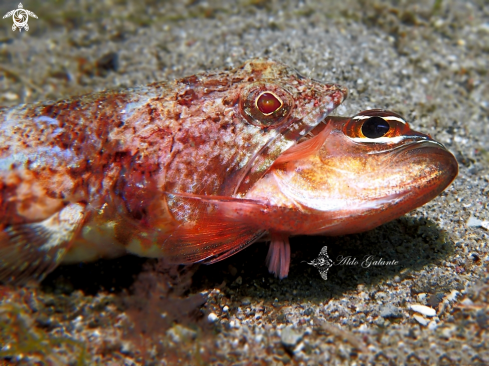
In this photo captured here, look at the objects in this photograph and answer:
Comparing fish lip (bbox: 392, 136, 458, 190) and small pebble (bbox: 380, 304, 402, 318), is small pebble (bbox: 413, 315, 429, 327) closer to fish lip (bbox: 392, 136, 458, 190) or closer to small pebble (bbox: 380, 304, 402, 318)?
small pebble (bbox: 380, 304, 402, 318)

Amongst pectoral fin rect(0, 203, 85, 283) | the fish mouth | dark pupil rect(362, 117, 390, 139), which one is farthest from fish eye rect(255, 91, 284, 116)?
pectoral fin rect(0, 203, 85, 283)

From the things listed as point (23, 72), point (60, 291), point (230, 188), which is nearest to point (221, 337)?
point (230, 188)

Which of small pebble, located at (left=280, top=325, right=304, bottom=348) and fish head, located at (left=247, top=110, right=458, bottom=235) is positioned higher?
fish head, located at (left=247, top=110, right=458, bottom=235)

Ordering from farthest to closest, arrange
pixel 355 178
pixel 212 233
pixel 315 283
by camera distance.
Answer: pixel 315 283
pixel 212 233
pixel 355 178

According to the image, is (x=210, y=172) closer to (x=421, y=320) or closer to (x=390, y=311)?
(x=390, y=311)

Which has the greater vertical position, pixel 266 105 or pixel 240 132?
pixel 266 105

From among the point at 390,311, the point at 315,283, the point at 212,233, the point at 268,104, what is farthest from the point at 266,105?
the point at 390,311

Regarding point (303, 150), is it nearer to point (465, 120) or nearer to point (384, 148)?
point (384, 148)

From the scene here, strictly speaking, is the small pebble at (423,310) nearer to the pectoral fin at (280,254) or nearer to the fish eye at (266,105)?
the pectoral fin at (280,254)
